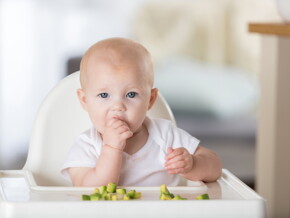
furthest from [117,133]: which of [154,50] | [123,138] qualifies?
[154,50]

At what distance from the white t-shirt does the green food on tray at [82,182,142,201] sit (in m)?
0.18

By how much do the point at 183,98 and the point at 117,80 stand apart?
272 cm

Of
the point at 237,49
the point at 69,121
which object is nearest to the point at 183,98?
the point at 237,49

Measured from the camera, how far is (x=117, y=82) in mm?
1261

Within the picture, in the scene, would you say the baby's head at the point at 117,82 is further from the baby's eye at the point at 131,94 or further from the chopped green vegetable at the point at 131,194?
the chopped green vegetable at the point at 131,194

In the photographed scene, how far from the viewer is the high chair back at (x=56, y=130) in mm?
1497

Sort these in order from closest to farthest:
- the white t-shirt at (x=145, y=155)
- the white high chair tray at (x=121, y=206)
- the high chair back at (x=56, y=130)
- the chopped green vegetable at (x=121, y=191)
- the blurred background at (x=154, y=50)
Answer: the white high chair tray at (x=121, y=206), the chopped green vegetable at (x=121, y=191), the white t-shirt at (x=145, y=155), the high chair back at (x=56, y=130), the blurred background at (x=154, y=50)

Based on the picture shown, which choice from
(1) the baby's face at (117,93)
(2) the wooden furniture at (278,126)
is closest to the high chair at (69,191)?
(1) the baby's face at (117,93)

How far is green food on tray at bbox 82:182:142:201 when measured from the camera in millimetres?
1063

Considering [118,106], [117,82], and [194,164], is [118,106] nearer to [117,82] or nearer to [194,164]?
[117,82]

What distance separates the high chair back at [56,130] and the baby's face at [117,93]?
24 centimetres

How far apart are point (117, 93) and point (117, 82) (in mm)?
19

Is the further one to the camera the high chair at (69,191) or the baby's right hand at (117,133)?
the baby's right hand at (117,133)

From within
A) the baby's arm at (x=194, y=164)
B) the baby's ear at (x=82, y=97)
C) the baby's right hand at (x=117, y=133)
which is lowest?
the baby's arm at (x=194, y=164)
